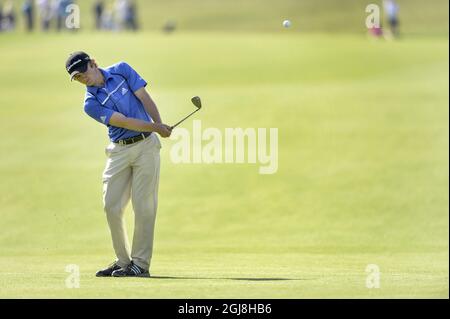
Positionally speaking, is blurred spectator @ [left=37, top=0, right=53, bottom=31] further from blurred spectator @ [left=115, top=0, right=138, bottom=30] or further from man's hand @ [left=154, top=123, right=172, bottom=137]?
man's hand @ [left=154, top=123, right=172, bottom=137]

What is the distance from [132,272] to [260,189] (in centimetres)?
1001

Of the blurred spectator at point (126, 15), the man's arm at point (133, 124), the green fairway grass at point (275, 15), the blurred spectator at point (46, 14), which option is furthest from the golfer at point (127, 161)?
the green fairway grass at point (275, 15)

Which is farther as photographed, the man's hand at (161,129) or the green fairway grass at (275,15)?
→ the green fairway grass at (275,15)

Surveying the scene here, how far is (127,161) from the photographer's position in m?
A: 10.4

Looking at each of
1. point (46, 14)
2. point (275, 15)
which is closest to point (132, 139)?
point (46, 14)

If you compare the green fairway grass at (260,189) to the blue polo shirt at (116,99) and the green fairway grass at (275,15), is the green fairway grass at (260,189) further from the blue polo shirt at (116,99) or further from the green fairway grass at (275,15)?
the green fairway grass at (275,15)

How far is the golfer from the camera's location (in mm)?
10320

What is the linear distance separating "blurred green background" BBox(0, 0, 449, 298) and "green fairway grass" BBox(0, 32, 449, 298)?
0.14 feet

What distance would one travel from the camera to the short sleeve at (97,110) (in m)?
10.2

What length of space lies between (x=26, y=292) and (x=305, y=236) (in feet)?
30.8

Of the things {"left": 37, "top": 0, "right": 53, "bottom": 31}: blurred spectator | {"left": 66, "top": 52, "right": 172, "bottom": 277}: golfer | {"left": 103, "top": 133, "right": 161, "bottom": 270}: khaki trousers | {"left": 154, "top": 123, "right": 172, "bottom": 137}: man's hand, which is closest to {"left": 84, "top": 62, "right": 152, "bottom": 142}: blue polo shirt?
{"left": 66, "top": 52, "right": 172, "bottom": 277}: golfer

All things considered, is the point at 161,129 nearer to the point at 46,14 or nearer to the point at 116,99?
the point at 116,99

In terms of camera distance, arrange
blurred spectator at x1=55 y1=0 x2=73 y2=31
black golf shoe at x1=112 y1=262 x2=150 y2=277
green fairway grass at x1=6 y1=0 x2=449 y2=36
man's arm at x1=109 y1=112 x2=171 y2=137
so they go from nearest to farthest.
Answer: man's arm at x1=109 y1=112 x2=171 y2=137 < black golf shoe at x1=112 y1=262 x2=150 y2=277 < blurred spectator at x1=55 y1=0 x2=73 y2=31 < green fairway grass at x1=6 y1=0 x2=449 y2=36

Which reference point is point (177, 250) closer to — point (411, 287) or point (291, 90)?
point (411, 287)
